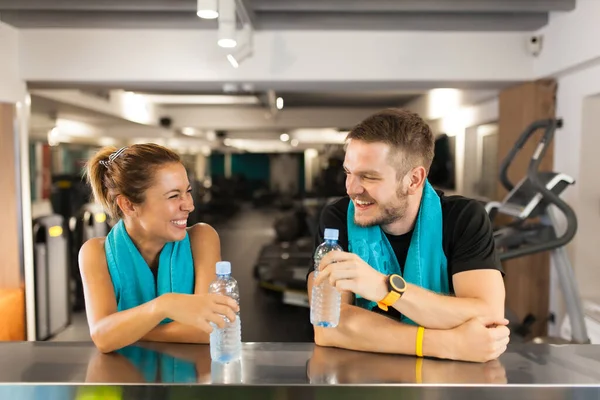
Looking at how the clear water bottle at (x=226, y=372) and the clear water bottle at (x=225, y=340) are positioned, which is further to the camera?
the clear water bottle at (x=225, y=340)

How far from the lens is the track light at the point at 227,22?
3.31m

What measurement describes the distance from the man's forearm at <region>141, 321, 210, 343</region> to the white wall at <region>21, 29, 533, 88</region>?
321 cm

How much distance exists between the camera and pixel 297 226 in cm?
984

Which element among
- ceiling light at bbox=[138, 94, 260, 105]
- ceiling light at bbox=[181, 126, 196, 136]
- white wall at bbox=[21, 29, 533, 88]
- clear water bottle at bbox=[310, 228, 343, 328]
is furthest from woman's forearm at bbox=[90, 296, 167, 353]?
ceiling light at bbox=[181, 126, 196, 136]

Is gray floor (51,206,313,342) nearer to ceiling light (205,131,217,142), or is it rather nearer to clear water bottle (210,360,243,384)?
clear water bottle (210,360,243,384)

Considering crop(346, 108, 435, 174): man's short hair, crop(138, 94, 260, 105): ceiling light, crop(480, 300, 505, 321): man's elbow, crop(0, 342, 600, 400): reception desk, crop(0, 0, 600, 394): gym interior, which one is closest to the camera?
crop(0, 342, 600, 400): reception desk

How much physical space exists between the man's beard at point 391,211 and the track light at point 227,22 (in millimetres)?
2147

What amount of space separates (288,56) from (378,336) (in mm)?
3463

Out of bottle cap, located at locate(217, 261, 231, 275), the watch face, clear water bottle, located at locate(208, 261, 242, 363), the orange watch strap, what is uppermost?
bottle cap, located at locate(217, 261, 231, 275)

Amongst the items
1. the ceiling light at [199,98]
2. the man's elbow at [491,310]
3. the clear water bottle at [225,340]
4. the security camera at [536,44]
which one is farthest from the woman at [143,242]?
the ceiling light at [199,98]

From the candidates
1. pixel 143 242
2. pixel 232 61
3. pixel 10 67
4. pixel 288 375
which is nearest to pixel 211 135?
pixel 10 67

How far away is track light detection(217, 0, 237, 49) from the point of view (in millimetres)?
3311

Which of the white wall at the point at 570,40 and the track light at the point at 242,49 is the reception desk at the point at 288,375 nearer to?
the white wall at the point at 570,40

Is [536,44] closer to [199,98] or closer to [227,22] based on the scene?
[227,22]
